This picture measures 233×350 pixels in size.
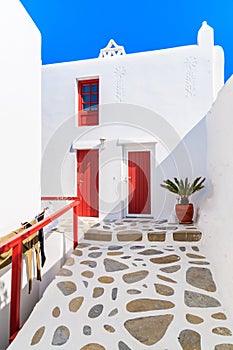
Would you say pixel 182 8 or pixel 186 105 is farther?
pixel 186 105

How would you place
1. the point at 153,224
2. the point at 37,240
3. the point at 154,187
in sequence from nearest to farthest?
the point at 37,240 < the point at 153,224 < the point at 154,187

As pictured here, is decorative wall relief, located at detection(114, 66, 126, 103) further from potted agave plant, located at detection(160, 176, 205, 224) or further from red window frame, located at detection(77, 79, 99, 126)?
potted agave plant, located at detection(160, 176, 205, 224)

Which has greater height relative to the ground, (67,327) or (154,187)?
(154,187)

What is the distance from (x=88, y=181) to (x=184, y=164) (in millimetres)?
2664

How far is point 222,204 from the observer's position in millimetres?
3428

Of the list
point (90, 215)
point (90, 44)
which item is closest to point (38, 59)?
point (90, 44)

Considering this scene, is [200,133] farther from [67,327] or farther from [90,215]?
[67,327]

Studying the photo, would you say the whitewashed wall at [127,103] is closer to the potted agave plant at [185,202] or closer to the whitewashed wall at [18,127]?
the potted agave plant at [185,202]

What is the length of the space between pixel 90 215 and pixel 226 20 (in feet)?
19.7

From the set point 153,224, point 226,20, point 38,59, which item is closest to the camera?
point 38,59

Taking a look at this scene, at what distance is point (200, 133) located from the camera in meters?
5.83

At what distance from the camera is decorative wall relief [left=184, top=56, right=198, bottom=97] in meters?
5.89

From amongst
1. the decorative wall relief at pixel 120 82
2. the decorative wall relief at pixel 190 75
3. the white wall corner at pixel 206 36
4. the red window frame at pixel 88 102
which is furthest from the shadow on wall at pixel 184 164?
the red window frame at pixel 88 102

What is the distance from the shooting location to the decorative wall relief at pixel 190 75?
589cm
